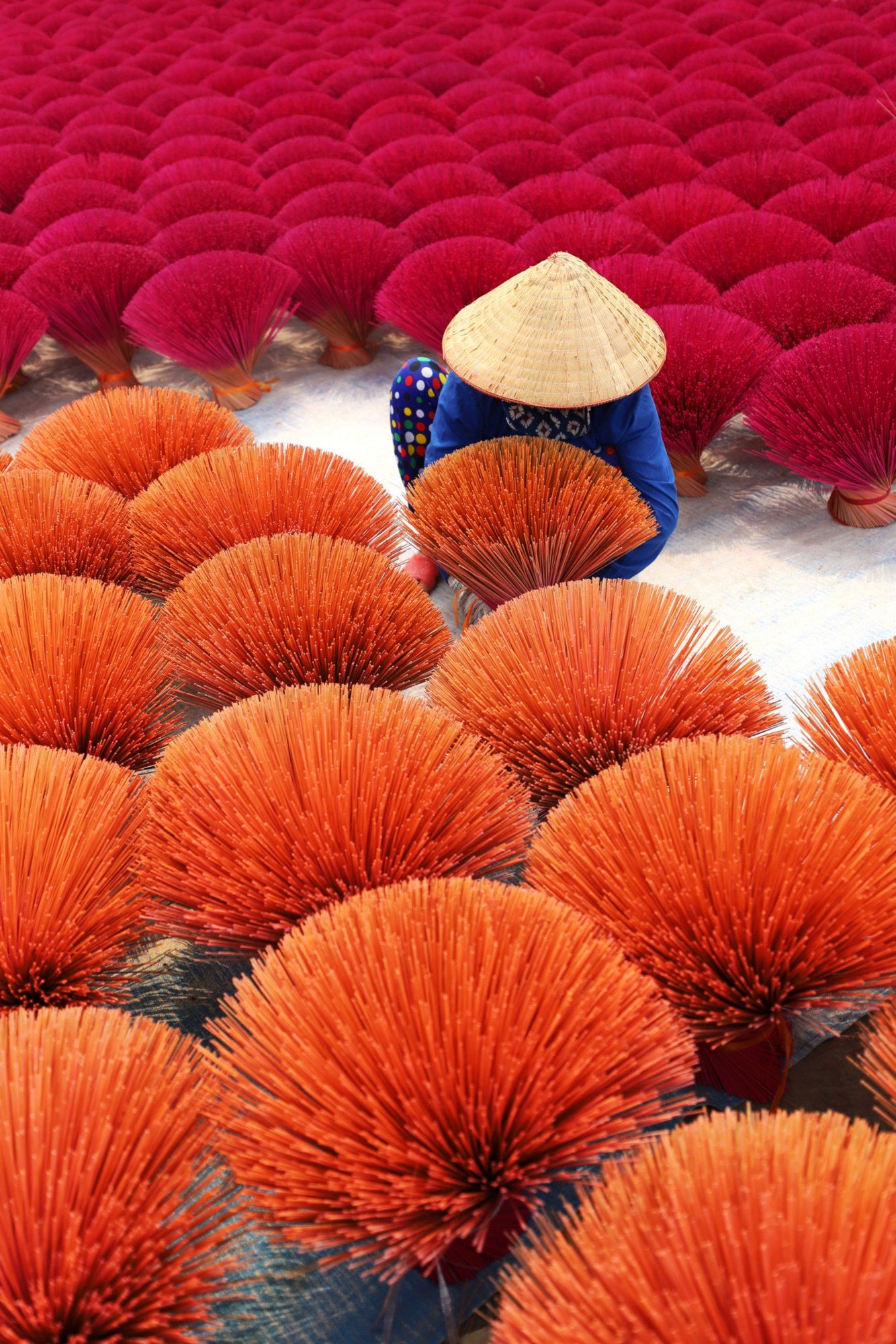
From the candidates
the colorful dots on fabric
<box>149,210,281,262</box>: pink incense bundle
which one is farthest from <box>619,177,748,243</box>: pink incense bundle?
the colorful dots on fabric

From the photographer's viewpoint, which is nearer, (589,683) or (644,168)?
(589,683)

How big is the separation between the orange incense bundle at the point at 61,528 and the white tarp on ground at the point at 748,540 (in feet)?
1.61

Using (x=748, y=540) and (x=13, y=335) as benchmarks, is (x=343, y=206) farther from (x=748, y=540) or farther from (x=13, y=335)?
(x=748, y=540)

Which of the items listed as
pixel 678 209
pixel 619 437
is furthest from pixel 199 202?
pixel 619 437

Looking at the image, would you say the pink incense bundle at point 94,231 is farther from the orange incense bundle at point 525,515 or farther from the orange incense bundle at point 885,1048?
the orange incense bundle at point 885,1048

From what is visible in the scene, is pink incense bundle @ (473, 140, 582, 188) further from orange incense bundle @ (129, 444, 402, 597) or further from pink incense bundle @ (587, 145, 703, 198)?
orange incense bundle @ (129, 444, 402, 597)

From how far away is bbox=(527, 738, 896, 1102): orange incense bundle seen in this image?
1.91 feet

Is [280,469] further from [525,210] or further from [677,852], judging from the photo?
[525,210]

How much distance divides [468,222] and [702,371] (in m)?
0.71

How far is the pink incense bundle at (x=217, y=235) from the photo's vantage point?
1830 millimetres

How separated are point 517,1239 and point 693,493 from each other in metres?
1.11

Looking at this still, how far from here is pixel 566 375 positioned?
0.98 m

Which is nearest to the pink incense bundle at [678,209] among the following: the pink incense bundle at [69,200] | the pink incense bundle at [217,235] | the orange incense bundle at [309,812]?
the pink incense bundle at [217,235]

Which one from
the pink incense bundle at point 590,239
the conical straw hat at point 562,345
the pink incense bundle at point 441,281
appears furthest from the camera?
the pink incense bundle at point 590,239
